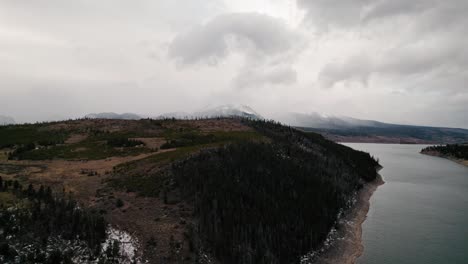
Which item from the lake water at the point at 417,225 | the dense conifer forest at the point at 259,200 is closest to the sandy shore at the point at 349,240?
the lake water at the point at 417,225

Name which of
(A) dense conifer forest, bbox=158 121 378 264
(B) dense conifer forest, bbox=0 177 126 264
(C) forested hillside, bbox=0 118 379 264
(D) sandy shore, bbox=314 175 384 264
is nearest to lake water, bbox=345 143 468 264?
(D) sandy shore, bbox=314 175 384 264

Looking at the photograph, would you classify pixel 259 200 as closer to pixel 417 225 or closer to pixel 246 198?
pixel 246 198

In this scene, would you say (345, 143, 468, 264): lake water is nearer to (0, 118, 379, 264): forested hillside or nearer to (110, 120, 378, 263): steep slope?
(0, 118, 379, 264): forested hillside

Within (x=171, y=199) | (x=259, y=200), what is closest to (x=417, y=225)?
(x=259, y=200)

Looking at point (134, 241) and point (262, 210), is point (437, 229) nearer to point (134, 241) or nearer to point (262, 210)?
point (262, 210)

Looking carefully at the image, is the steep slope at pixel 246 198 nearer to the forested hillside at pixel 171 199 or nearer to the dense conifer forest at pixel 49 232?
the forested hillside at pixel 171 199
